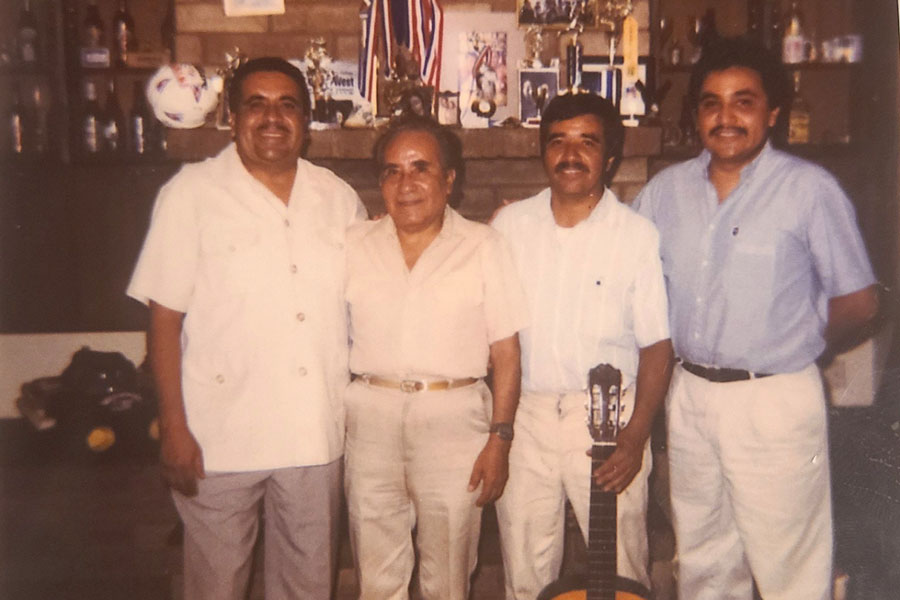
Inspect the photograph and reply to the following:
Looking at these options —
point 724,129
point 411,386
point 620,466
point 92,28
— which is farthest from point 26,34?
point 620,466

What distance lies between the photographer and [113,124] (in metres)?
3.89

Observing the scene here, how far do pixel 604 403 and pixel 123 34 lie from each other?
10.3 ft

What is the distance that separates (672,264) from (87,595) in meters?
2.23

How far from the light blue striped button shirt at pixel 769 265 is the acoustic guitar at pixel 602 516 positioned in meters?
0.31

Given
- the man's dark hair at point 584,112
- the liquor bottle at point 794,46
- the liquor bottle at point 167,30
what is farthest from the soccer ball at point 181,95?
the liquor bottle at point 794,46

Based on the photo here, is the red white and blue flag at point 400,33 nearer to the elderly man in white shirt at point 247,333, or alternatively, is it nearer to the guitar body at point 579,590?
the elderly man in white shirt at point 247,333

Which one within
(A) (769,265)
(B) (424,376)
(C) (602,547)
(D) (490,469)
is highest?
(A) (769,265)

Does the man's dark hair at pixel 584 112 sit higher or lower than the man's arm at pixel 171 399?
higher

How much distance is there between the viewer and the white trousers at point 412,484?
1903 mm

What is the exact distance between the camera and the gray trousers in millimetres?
2002

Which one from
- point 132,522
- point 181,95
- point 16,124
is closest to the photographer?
point 181,95

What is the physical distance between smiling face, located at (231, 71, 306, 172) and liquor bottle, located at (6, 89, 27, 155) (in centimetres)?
237

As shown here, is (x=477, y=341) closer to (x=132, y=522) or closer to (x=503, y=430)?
(x=503, y=430)

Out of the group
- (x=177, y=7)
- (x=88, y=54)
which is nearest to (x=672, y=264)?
(x=177, y=7)
